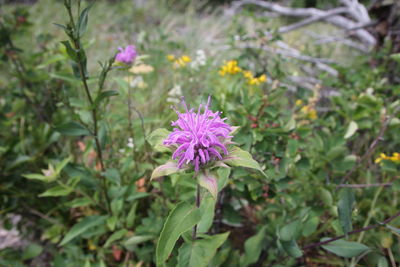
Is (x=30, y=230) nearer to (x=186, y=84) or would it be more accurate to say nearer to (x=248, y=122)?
(x=248, y=122)

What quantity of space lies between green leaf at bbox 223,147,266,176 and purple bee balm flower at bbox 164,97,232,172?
2cm

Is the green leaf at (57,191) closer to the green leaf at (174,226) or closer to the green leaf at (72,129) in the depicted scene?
the green leaf at (72,129)

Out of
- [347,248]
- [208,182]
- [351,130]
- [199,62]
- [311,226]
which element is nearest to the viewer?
[208,182]

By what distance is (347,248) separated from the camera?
3.14 feet

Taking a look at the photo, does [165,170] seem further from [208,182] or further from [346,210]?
[346,210]

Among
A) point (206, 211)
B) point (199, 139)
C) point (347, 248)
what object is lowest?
point (347, 248)

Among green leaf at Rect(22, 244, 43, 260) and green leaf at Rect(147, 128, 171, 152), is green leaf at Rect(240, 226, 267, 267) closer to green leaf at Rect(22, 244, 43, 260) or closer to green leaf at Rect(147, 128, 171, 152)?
green leaf at Rect(147, 128, 171, 152)

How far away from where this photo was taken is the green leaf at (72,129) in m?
1.16

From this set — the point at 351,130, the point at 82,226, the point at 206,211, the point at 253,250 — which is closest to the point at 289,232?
the point at 253,250

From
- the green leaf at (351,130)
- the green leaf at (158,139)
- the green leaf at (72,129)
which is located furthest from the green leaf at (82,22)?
the green leaf at (351,130)

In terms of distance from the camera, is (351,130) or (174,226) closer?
(174,226)

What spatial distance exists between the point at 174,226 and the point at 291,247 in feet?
1.78

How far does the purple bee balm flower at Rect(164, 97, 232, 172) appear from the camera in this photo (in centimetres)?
75

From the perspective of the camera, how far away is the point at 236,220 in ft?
4.36
